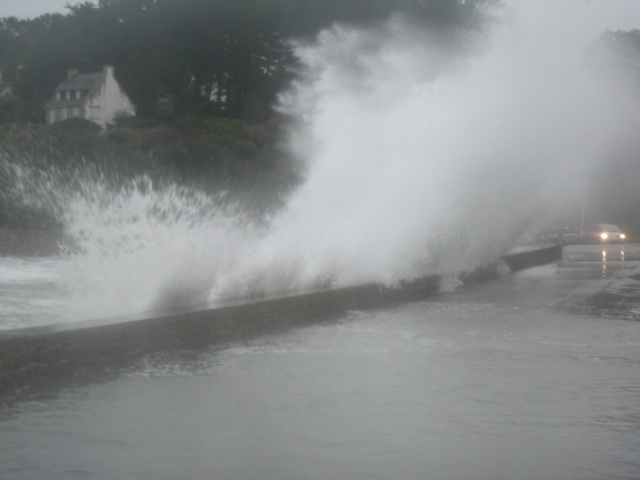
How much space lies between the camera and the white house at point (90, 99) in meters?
71.8

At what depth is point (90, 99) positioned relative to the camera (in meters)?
72.7

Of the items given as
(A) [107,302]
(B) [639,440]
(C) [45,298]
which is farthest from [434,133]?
Answer: (B) [639,440]

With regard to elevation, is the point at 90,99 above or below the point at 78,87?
below

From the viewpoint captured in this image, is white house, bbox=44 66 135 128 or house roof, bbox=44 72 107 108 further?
house roof, bbox=44 72 107 108

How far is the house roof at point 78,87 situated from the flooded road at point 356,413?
63.1m

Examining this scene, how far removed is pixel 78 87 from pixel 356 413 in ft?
228

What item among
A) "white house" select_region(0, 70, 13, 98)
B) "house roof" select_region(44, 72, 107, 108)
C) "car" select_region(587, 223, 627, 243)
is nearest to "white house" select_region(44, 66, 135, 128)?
"house roof" select_region(44, 72, 107, 108)

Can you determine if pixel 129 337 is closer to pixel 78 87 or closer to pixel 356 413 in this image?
pixel 356 413

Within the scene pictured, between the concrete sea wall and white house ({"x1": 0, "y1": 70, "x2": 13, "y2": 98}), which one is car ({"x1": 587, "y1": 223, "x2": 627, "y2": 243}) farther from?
the concrete sea wall

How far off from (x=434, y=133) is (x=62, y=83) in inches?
2265

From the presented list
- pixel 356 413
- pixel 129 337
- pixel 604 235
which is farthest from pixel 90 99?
pixel 356 413

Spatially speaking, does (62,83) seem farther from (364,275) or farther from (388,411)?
(388,411)

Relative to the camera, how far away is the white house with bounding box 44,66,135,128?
236ft

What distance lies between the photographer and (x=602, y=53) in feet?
87.5
